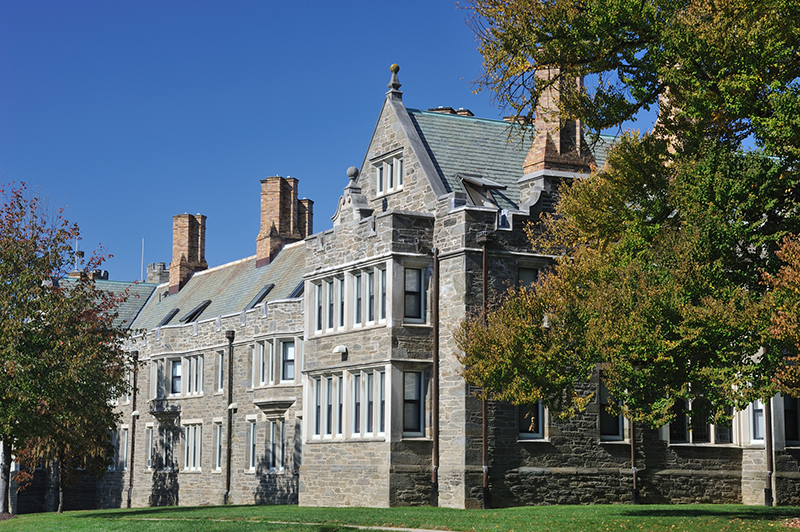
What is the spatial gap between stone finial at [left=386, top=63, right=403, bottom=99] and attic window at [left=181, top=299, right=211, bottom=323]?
21584 millimetres

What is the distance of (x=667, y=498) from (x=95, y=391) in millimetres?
17747

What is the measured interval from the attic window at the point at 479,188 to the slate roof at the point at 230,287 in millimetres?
13367

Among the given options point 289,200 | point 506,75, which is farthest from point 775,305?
point 289,200

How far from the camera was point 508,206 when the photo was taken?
105 ft

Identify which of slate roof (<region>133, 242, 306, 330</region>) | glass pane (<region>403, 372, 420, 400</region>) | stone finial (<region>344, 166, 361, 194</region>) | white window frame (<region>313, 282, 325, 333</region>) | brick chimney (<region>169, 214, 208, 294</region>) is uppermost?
brick chimney (<region>169, 214, 208, 294</region>)

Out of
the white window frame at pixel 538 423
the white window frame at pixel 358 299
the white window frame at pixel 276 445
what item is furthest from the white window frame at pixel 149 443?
the white window frame at pixel 538 423

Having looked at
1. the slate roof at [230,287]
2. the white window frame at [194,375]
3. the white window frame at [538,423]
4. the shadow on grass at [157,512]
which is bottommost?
the shadow on grass at [157,512]

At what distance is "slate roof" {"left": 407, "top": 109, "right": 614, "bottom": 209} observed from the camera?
1278 inches

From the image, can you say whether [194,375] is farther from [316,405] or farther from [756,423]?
[756,423]

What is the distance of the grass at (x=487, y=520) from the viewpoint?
20141 mm

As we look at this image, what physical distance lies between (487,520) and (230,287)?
31.6 m

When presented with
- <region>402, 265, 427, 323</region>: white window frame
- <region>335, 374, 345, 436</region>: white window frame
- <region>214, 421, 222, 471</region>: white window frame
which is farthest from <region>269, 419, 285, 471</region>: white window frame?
<region>402, 265, 427, 323</region>: white window frame

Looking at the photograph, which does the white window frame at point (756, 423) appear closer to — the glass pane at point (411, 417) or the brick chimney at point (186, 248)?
the glass pane at point (411, 417)

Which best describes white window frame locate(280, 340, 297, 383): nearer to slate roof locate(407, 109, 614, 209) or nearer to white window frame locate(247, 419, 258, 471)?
white window frame locate(247, 419, 258, 471)
